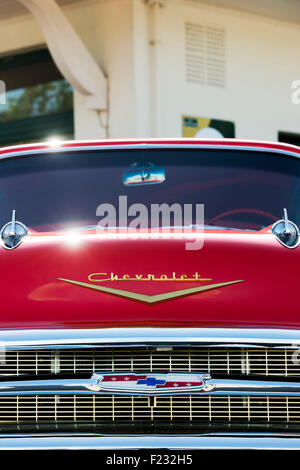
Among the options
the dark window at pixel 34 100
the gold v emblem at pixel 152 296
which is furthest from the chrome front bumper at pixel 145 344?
the dark window at pixel 34 100

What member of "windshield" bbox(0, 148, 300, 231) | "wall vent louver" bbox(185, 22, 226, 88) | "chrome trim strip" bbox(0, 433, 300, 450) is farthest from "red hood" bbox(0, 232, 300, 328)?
"wall vent louver" bbox(185, 22, 226, 88)

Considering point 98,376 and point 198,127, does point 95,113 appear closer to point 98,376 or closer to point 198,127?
point 198,127

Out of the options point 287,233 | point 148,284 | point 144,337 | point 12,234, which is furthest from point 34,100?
point 144,337

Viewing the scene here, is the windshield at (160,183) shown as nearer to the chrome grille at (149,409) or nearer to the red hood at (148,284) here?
the red hood at (148,284)

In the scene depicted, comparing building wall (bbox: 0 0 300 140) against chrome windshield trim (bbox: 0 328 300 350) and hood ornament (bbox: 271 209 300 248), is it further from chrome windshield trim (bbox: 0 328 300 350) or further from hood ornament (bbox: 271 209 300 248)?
chrome windshield trim (bbox: 0 328 300 350)

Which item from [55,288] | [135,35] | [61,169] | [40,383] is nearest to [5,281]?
[55,288]

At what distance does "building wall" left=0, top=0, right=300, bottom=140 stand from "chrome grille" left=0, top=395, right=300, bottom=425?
8445 millimetres

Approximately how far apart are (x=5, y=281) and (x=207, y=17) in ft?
31.9

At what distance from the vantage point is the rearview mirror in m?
3.81

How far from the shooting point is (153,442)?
2.82 m

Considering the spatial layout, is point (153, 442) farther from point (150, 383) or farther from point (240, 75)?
point (240, 75)

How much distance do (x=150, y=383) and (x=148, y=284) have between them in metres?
0.33

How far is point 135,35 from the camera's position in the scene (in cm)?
1127

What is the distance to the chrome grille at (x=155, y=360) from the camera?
290 cm
